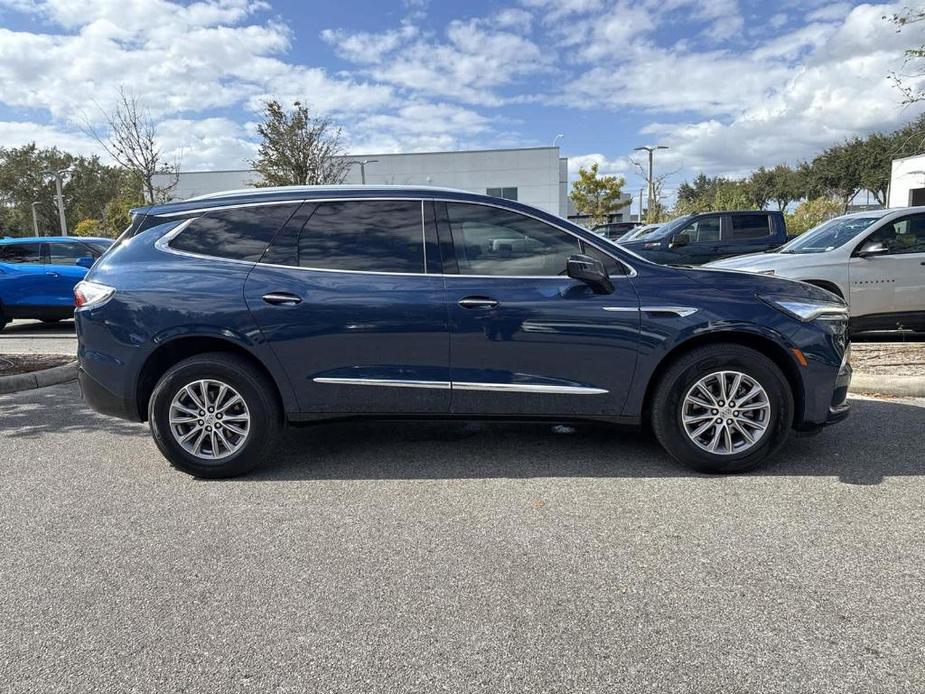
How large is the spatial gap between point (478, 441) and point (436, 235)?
162 cm

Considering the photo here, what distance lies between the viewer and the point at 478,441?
15.8ft

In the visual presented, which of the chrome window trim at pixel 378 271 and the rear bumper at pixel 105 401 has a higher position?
the chrome window trim at pixel 378 271

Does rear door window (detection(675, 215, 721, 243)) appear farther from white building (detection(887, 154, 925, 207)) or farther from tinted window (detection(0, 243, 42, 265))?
white building (detection(887, 154, 925, 207))

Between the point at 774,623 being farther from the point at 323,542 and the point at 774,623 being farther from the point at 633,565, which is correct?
the point at 323,542

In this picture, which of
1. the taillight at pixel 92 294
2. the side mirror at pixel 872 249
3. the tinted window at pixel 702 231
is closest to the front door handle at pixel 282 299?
the taillight at pixel 92 294

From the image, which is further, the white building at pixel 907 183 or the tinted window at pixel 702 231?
the white building at pixel 907 183

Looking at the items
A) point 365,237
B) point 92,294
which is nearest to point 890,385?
point 365,237

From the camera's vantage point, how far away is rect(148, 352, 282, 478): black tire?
160 inches

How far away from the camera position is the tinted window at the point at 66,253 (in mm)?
11195

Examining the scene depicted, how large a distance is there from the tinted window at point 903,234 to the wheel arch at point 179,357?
7482 mm

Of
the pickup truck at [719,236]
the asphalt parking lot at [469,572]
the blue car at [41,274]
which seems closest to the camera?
the asphalt parking lot at [469,572]

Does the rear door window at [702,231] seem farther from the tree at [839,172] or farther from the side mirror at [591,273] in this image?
the tree at [839,172]

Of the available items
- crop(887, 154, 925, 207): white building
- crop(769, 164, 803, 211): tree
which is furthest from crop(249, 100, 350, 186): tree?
crop(769, 164, 803, 211): tree

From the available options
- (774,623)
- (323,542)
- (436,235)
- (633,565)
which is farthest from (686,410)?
(323,542)
